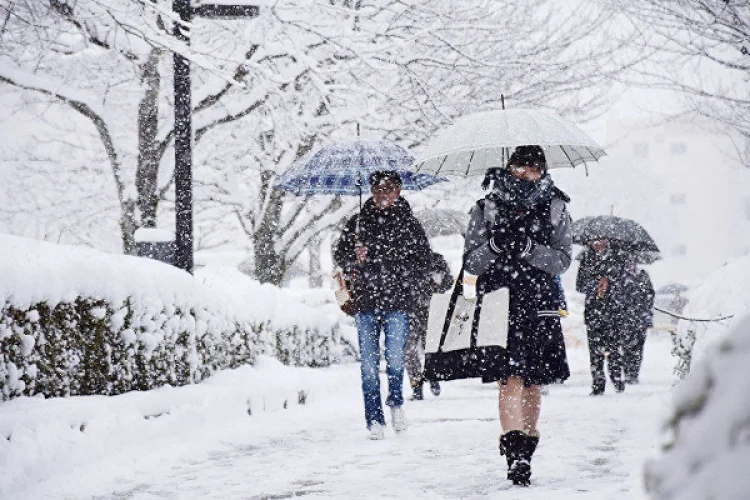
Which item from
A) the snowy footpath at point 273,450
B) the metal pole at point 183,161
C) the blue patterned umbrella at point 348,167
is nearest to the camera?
the snowy footpath at point 273,450

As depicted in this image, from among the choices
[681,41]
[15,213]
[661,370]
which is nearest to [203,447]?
[681,41]

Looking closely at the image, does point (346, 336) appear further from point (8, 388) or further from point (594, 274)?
point (8, 388)

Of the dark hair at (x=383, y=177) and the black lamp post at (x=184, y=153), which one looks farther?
the black lamp post at (x=184, y=153)

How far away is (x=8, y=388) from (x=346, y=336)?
393 inches

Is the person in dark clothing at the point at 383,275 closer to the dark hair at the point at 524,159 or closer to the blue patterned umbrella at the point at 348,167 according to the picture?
the blue patterned umbrella at the point at 348,167

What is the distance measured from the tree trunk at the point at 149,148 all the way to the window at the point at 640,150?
2596 inches

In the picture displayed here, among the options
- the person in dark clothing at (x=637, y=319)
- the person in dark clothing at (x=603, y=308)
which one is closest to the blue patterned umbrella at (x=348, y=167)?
the person in dark clothing at (x=603, y=308)

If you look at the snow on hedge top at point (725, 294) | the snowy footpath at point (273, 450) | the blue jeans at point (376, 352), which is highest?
the snow on hedge top at point (725, 294)

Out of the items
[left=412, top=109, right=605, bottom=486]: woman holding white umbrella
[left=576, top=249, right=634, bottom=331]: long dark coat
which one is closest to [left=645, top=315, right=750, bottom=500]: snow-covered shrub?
[left=412, top=109, right=605, bottom=486]: woman holding white umbrella

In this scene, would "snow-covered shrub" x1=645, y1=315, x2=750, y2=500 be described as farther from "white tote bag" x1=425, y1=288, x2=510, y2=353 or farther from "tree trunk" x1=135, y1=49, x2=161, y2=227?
"tree trunk" x1=135, y1=49, x2=161, y2=227

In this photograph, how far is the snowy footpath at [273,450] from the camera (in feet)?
15.8

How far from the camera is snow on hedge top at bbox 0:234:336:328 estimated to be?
17.2ft

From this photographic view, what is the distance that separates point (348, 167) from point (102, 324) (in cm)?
259

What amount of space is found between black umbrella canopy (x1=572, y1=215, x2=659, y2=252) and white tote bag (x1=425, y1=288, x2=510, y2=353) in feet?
22.4
